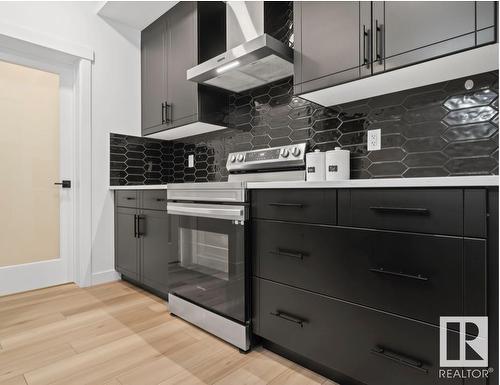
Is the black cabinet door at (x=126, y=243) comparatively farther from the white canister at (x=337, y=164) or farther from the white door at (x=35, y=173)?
the white canister at (x=337, y=164)

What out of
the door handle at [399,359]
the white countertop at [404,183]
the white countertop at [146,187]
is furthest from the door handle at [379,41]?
the white countertop at [146,187]

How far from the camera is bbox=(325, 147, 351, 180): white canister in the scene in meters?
1.55

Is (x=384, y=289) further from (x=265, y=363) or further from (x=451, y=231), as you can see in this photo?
(x=265, y=363)

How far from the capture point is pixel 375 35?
1.41 m

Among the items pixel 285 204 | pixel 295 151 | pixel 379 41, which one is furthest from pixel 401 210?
pixel 295 151

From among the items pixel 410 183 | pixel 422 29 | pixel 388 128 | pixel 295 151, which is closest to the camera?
pixel 410 183

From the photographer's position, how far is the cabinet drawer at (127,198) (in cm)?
257

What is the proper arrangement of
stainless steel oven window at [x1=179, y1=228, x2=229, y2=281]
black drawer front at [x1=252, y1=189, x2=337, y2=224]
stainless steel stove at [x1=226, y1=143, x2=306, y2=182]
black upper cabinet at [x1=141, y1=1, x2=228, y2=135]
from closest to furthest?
black drawer front at [x1=252, y1=189, x2=337, y2=224] < stainless steel oven window at [x1=179, y1=228, x2=229, y2=281] < stainless steel stove at [x1=226, y1=143, x2=306, y2=182] < black upper cabinet at [x1=141, y1=1, x2=228, y2=135]

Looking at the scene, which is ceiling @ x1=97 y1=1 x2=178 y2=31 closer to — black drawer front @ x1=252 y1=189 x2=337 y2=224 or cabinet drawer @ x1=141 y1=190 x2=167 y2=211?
cabinet drawer @ x1=141 y1=190 x2=167 y2=211

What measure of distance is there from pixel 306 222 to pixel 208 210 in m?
0.64

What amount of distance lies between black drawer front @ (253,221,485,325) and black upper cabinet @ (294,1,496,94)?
81 centimetres

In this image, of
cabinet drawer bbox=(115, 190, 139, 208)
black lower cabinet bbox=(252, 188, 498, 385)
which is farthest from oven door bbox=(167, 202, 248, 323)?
cabinet drawer bbox=(115, 190, 139, 208)

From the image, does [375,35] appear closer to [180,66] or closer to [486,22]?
[486,22]

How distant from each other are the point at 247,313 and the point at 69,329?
120cm
